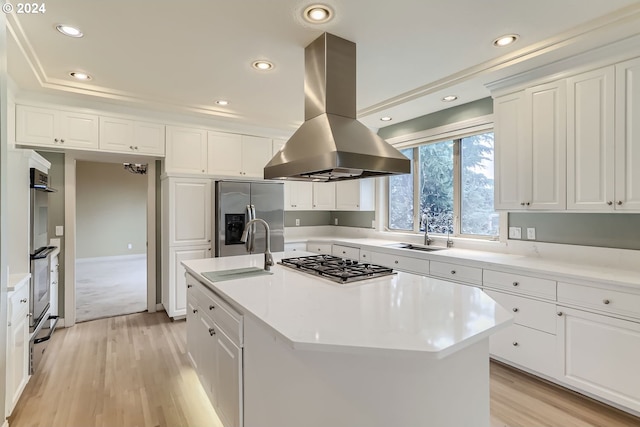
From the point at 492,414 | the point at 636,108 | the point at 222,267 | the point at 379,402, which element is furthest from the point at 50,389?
the point at 636,108

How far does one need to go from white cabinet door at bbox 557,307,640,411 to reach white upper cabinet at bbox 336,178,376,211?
109 inches

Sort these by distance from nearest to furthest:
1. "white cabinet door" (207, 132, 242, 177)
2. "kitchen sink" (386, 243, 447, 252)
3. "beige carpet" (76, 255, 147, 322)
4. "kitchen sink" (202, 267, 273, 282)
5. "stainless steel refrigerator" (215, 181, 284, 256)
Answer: "kitchen sink" (202, 267, 273, 282), "kitchen sink" (386, 243, 447, 252), "stainless steel refrigerator" (215, 181, 284, 256), "white cabinet door" (207, 132, 242, 177), "beige carpet" (76, 255, 147, 322)

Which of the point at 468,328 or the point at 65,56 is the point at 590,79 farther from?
the point at 65,56

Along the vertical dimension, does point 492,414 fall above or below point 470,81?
below

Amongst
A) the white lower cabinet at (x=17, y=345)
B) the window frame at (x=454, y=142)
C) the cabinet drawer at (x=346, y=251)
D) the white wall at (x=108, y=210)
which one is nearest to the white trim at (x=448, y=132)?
the window frame at (x=454, y=142)

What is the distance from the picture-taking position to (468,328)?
1.19 m

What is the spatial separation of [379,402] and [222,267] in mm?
1544

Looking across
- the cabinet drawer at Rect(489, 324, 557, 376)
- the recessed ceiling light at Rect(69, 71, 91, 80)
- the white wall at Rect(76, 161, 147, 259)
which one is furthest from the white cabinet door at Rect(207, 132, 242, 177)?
the white wall at Rect(76, 161, 147, 259)

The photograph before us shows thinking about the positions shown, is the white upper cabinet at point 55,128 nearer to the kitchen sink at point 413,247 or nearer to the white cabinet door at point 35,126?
the white cabinet door at point 35,126

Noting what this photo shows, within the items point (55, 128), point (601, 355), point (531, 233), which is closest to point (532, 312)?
point (601, 355)

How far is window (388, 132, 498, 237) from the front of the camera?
11.3 feet

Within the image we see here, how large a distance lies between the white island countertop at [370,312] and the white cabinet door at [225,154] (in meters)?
2.35

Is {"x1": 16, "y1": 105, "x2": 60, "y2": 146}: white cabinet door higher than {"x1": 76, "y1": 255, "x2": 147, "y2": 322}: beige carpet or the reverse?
higher

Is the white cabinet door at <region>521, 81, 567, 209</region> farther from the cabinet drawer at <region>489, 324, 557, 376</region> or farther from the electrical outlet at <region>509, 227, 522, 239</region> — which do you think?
the cabinet drawer at <region>489, 324, 557, 376</region>
